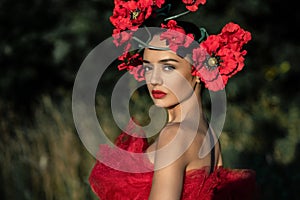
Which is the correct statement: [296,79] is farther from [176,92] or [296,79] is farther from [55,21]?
[176,92]

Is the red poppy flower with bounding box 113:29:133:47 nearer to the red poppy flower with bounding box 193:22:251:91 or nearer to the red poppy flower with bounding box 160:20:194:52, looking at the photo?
the red poppy flower with bounding box 160:20:194:52

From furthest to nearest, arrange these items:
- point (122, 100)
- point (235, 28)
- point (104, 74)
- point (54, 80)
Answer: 1. point (54, 80)
2. point (104, 74)
3. point (122, 100)
4. point (235, 28)

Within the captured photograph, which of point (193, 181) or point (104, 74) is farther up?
point (193, 181)

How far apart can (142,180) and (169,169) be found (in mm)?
274

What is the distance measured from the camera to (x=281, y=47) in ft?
29.9

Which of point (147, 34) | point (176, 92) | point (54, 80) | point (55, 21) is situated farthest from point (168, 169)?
point (54, 80)

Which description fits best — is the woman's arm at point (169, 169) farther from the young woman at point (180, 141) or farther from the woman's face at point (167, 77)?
the woman's face at point (167, 77)

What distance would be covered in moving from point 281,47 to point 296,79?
0.49m

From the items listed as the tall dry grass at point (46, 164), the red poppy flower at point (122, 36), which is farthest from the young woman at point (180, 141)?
the tall dry grass at point (46, 164)

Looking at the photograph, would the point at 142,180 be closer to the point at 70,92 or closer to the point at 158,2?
the point at 158,2

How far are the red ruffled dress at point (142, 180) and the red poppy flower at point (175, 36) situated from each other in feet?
1.59

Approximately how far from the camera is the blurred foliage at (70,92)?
20.1ft

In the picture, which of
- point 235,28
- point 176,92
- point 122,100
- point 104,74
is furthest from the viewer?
point 104,74

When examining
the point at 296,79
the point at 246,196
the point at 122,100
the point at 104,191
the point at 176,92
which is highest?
the point at 176,92
